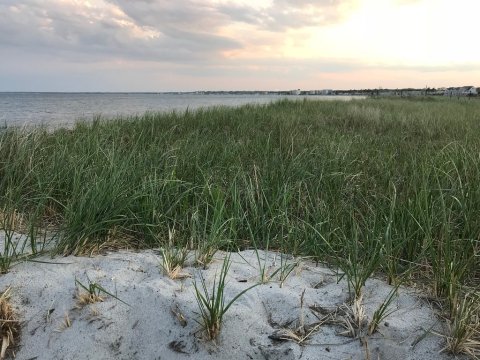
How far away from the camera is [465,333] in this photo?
5.53 feet

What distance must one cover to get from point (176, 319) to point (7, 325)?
84 cm

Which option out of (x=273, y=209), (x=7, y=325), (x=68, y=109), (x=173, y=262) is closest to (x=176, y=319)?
(x=173, y=262)

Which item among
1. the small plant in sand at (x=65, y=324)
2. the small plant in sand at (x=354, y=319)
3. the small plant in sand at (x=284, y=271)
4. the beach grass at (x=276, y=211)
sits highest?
the beach grass at (x=276, y=211)

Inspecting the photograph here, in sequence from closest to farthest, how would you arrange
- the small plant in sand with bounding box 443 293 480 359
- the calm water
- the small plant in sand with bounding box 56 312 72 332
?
the small plant in sand with bounding box 443 293 480 359 < the small plant in sand with bounding box 56 312 72 332 < the calm water

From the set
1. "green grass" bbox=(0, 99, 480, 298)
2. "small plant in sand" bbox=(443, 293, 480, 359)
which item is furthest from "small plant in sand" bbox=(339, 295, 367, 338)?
"small plant in sand" bbox=(443, 293, 480, 359)

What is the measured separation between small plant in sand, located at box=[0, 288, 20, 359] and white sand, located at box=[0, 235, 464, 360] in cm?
4

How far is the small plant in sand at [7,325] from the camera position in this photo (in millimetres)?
1816

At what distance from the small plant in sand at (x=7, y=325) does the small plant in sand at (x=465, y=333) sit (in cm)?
204

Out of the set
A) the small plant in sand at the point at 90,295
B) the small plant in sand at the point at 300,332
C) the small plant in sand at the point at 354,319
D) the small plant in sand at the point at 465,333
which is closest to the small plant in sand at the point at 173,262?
the small plant in sand at the point at 90,295

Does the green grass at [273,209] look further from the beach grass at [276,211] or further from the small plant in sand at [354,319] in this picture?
the small plant in sand at [354,319]

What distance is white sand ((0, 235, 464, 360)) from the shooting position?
1783 mm

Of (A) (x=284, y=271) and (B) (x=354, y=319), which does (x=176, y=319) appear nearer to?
(A) (x=284, y=271)

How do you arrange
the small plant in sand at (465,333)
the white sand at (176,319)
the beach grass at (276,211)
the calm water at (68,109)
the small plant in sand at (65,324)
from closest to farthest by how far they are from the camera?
the small plant in sand at (465,333) → the white sand at (176,319) → the small plant in sand at (65,324) → the beach grass at (276,211) → the calm water at (68,109)

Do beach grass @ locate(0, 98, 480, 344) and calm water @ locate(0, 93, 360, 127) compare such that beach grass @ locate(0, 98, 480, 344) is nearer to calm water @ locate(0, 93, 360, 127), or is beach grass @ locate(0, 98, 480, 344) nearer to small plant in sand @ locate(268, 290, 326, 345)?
small plant in sand @ locate(268, 290, 326, 345)
